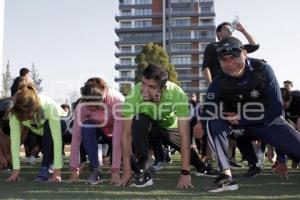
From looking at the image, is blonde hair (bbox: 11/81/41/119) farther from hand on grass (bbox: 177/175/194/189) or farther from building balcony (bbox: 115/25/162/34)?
building balcony (bbox: 115/25/162/34)

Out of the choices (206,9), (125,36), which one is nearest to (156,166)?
(125,36)

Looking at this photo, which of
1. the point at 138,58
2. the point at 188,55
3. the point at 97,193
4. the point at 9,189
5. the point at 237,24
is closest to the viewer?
the point at 97,193

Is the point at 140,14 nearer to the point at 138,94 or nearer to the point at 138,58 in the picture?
the point at 138,58

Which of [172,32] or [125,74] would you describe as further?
[172,32]

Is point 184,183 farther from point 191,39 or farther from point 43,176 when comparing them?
point 191,39

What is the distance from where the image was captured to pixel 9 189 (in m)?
4.66

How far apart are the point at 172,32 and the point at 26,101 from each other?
8821cm

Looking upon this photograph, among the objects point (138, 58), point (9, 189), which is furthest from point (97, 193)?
point (138, 58)

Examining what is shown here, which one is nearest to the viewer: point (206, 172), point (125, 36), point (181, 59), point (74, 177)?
point (74, 177)

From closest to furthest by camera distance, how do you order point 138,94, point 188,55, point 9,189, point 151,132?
point 9,189
point 138,94
point 151,132
point 188,55

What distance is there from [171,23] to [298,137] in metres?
89.3

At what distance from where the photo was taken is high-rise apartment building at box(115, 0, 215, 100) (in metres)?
90.9

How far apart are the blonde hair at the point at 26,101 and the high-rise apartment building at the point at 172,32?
276 feet

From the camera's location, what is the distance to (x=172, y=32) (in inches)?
3632
